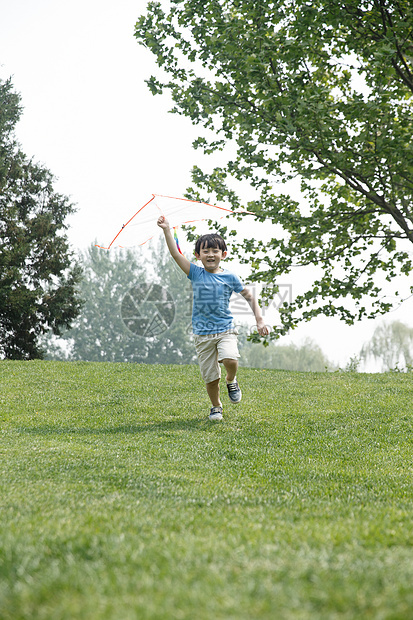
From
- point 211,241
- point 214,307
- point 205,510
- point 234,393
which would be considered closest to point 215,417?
point 234,393

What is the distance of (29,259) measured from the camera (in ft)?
89.4

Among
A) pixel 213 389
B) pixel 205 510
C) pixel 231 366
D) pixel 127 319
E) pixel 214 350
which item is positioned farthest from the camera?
pixel 127 319

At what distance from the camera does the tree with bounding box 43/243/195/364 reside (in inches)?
2343

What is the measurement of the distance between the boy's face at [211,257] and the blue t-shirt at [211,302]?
14 cm

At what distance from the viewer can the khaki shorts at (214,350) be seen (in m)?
7.20

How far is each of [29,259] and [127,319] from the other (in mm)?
33648

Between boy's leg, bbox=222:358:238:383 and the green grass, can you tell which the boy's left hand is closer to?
boy's leg, bbox=222:358:238:383

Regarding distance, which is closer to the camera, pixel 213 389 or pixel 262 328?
pixel 262 328

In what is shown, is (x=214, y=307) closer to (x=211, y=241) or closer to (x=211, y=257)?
(x=211, y=257)

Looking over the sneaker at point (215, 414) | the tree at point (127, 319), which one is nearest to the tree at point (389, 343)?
the tree at point (127, 319)

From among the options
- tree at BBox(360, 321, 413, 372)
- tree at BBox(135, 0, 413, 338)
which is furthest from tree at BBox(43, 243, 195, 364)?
tree at BBox(135, 0, 413, 338)

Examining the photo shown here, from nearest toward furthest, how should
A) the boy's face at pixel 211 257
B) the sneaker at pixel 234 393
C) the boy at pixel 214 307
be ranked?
1. the boy at pixel 214 307
2. the boy's face at pixel 211 257
3. the sneaker at pixel 234 393

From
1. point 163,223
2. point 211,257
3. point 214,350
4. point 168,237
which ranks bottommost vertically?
point 214,350

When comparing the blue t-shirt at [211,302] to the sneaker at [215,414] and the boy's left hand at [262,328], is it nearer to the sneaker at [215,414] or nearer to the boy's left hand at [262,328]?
the boy's left hand at [262,328]
